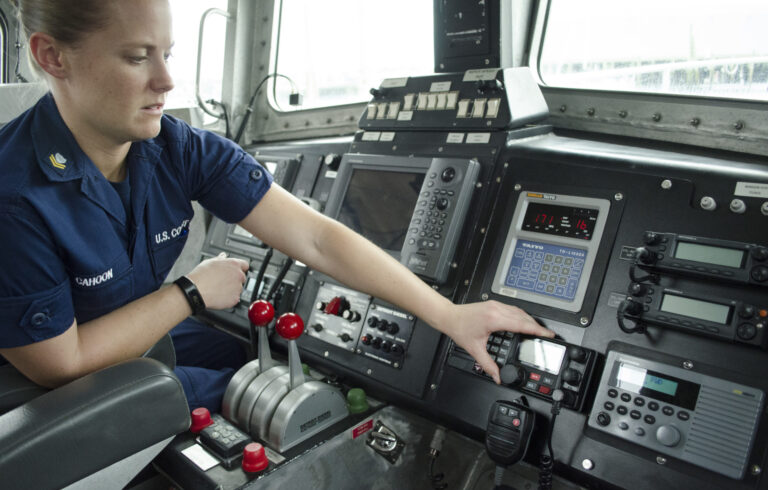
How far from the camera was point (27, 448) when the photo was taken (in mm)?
927

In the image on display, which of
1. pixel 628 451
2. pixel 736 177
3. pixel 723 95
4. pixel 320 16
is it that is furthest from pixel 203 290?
pixel 320 16

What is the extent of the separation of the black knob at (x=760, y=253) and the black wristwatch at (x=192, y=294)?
4.11ft

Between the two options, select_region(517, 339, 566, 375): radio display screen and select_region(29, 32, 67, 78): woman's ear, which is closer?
select_region(29, 32, 67, 78): woman's ear

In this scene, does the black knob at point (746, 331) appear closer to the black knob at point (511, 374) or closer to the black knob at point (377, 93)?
the black knob at point (511, 374)

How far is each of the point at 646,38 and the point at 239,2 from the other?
7.19ft

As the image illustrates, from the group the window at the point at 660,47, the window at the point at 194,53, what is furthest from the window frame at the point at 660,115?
the window at the point at 194,53

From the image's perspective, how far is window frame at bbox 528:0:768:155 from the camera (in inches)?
63.7

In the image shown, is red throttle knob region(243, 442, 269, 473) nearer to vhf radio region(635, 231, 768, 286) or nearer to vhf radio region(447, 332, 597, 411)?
vhf radio region(447, 332, 597, 411)

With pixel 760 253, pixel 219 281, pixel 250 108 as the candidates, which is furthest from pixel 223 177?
pixel 250 108

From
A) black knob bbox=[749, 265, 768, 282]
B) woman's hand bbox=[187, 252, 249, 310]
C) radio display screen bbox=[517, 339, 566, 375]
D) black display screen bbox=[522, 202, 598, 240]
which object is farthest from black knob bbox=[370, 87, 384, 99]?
black knob bbox=[749, 265, 768, 282]

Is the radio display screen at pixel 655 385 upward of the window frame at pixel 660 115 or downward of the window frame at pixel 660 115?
downward

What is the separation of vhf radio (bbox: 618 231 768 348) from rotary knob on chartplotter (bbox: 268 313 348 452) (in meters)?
0.79

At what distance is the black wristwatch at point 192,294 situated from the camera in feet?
4.49

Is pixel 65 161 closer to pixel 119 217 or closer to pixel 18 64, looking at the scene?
pixel 119 217
